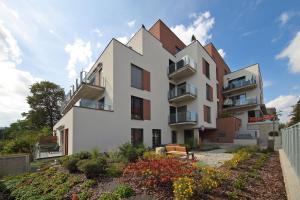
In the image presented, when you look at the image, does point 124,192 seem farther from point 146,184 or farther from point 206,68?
point 206,68

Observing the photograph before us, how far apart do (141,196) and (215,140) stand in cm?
2257

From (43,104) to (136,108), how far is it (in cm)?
2976

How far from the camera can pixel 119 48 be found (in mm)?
16750

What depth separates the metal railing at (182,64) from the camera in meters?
21.5

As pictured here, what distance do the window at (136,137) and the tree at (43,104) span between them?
90.0 ft

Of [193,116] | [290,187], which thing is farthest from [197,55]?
[290,187]

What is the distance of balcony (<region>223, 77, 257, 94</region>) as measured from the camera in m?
29.8

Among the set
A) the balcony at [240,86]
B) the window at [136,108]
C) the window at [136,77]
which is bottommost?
the window at [136,108]

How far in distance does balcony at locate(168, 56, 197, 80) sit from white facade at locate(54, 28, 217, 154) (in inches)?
27.0

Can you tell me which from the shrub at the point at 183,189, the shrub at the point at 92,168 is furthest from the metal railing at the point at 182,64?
the shrub at the point at 183,189

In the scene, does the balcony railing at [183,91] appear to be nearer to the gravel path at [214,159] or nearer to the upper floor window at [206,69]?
the upper floor window at [206,69]

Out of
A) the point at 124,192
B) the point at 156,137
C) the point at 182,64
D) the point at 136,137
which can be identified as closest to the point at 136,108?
the point at 136,137

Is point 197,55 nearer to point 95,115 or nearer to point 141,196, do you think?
point 95,115

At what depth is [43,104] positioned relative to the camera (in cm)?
3844
